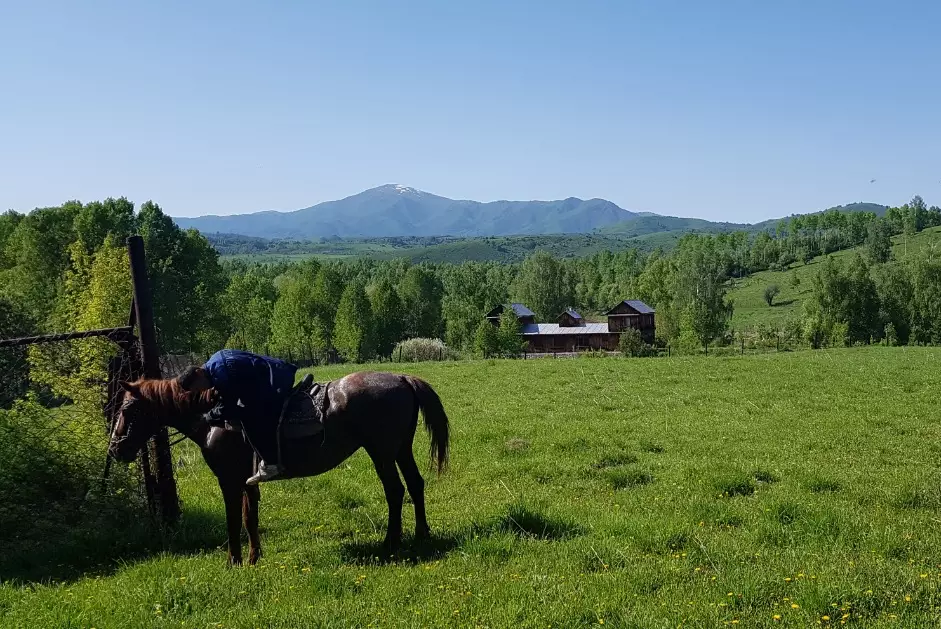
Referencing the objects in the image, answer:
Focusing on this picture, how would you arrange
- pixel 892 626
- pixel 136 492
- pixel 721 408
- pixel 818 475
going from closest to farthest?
1. pixel 892 626
2. pixel 136 492
3. pixel 818 475
4. pixel 721 408

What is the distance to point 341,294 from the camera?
85.2m

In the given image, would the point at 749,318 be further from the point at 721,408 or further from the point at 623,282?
the point at 721,408

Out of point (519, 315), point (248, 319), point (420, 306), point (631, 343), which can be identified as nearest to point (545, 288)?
point (519, 315)

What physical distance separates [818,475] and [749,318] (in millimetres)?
115121

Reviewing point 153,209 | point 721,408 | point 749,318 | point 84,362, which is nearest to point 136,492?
point 84,362

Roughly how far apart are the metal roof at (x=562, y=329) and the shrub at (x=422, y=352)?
19.0m

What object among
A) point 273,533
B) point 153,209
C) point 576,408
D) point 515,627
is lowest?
point 576,408

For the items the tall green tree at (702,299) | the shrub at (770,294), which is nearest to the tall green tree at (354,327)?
the tall green tree at (702,299)

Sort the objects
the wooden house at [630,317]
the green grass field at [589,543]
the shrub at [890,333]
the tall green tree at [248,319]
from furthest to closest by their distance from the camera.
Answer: the wooden house at [630,317] < the tall green tree at [248,319] < the shrub at [890,333] < the green grass field at [589,543]

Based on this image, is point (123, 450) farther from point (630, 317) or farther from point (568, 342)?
point (568, 342)

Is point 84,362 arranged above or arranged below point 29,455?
above

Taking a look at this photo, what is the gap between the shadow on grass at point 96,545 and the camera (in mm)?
8258

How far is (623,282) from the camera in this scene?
143 meters

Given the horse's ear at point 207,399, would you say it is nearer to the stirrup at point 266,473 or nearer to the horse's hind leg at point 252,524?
the stirrup at point 266,473
